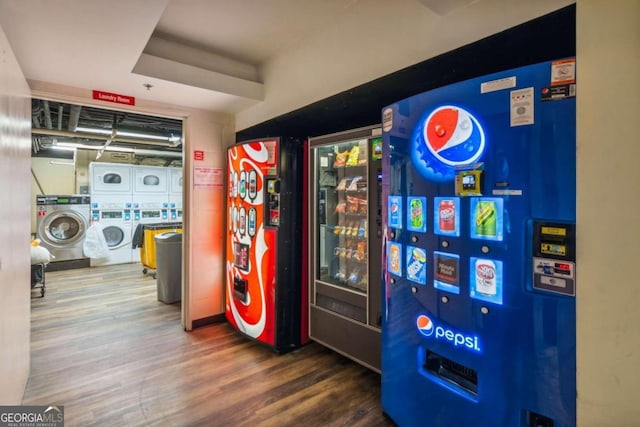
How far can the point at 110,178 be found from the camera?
6891 mm

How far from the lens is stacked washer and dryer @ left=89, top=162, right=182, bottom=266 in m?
6.79

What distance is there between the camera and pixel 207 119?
3645mm

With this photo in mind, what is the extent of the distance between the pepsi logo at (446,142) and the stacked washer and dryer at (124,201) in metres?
7.12

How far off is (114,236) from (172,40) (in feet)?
18.7

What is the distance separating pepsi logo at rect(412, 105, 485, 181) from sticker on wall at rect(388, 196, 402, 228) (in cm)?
24

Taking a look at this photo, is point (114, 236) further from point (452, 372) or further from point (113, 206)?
point (452, 372)

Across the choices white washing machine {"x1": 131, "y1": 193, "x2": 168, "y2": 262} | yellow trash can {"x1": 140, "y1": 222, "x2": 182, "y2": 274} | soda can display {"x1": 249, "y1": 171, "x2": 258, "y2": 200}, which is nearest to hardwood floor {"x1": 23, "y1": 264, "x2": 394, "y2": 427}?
soda can display {"x1": 249, "y1": 171, "x2": 258, "y2": 200}

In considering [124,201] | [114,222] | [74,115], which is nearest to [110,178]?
[124,201]

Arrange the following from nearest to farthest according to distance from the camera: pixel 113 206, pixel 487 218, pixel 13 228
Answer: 1. pixel 487 218
2. pixel 13 228
3. pixel 113 206

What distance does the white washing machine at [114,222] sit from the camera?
6.79 metres

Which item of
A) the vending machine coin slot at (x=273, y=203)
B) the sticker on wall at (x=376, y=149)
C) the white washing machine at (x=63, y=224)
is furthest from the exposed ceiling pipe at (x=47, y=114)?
the sticker on wall at (x=376, y=149)

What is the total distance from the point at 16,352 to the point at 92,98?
7.22ft

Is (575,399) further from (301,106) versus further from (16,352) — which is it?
(16,352)

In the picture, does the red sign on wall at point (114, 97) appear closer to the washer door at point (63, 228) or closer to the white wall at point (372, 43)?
the white wall at point (372, 43)
